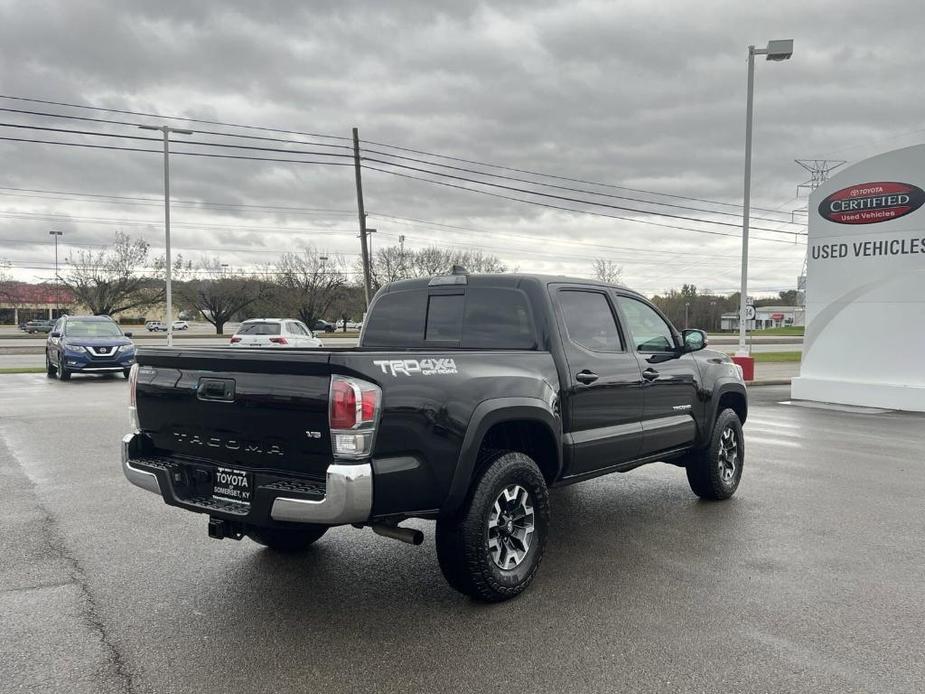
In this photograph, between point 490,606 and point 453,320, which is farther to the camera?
point 453,320

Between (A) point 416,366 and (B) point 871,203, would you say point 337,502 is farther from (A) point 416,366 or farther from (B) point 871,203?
(B) point 871,203

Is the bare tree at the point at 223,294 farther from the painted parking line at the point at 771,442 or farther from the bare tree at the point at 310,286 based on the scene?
the painted parking line at the point at 771,442

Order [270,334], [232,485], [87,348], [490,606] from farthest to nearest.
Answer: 1. [270,334]
2. [87,348]
3. [490,606]
4. [232,485]

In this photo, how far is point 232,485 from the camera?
389 centimetres

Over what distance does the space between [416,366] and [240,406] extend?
0.95m

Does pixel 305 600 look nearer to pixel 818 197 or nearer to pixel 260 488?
pixel 260 488

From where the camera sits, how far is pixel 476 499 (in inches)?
159

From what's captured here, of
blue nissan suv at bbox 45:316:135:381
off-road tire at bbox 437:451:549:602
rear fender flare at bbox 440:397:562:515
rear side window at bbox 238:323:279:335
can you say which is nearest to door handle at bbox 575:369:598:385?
rear fender flare at bbox 440:397:562:515

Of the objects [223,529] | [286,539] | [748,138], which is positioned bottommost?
[286,539]

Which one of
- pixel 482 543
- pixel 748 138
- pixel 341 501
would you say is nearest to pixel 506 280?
pixel 482 543

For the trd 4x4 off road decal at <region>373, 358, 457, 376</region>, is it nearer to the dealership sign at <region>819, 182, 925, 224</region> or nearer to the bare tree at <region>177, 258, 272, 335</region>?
the dealership sign at <region>819, 182, 925, 224</region>

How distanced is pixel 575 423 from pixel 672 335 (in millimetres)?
1793

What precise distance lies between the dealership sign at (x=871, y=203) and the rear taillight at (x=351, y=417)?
46.4 feet

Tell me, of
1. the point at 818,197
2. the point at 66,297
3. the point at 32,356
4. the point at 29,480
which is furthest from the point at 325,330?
the point at 29,480
